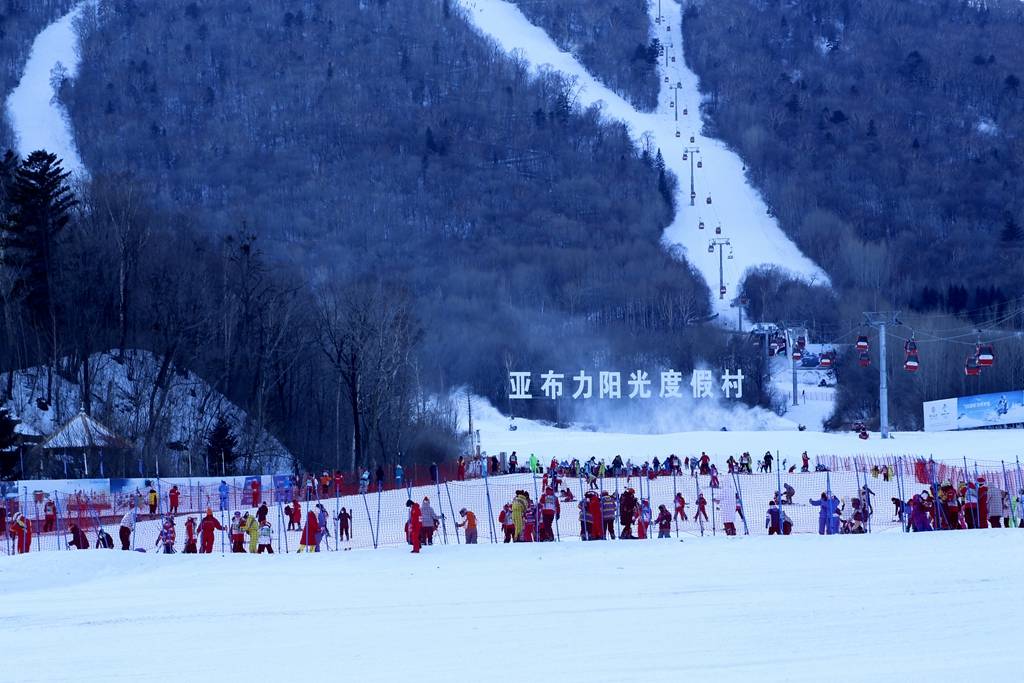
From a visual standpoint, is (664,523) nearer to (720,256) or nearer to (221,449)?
(221,449)

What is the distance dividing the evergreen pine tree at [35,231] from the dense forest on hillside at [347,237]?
7.1 inches

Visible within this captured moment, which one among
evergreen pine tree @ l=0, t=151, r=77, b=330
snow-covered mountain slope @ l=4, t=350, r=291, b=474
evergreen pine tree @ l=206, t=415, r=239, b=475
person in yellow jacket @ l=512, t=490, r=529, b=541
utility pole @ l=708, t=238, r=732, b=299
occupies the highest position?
utility pole @ l=708, t=238, r=732, b=299

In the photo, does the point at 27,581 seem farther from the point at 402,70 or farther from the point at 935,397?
the point at 402,70

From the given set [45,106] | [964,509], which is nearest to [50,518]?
[964,509]

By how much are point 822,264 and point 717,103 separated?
5335 centimetres

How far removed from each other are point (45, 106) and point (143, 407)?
133m

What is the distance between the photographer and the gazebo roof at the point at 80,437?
43906mm

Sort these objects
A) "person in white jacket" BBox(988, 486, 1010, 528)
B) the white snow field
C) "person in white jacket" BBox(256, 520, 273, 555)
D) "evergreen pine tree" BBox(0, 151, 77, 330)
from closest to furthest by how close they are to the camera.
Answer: the white snow field, "person in white jacket" BBox(988, 486, 1010, 528), "person in white jacket" BBox(256, 520, 273, 555), "evergreen pine tree" BBox(0, 151, 77, 330)

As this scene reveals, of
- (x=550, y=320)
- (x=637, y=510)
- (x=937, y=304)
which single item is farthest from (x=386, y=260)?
(x=637, y=510)

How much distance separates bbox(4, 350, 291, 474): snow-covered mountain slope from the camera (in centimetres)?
5234

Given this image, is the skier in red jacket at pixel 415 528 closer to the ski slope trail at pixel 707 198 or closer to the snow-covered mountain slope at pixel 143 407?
the snow-covered mountain slope at pixel 143 407

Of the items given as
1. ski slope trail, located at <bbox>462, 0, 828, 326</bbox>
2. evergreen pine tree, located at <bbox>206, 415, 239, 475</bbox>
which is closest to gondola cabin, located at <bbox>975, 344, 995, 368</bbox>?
evergreen pine tree, located at <bbox>206, 415, 239, 475</bbox>

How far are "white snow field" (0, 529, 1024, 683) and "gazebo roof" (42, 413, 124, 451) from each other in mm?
19425

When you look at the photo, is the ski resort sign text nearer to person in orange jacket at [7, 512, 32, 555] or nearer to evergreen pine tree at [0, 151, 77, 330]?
evergreen pine tree at [0, 151, 77, 330]
